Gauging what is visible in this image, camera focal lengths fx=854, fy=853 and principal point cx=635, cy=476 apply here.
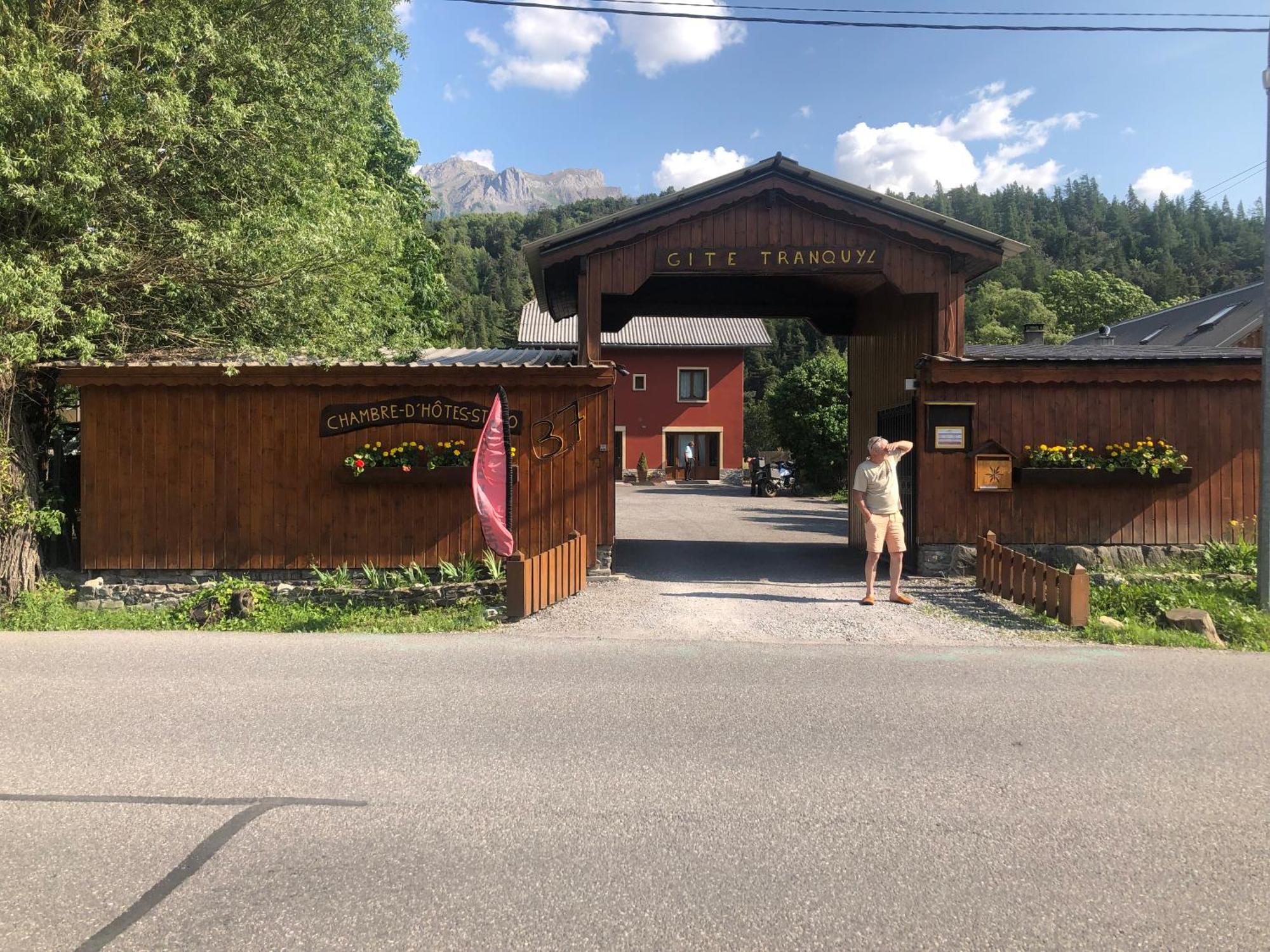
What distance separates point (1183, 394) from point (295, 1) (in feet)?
41.6

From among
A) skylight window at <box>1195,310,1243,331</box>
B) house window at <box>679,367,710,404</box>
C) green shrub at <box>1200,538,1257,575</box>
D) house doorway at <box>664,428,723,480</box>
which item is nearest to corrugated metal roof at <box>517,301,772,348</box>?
house window at <box>679,367,710,404</box>

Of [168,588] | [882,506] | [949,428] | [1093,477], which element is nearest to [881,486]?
[882,506]

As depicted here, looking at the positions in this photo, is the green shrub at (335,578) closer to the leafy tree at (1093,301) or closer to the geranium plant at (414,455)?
the geranium plant at (414,455)

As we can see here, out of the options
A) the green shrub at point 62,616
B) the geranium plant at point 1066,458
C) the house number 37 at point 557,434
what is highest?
the house number 37 at point 557,434

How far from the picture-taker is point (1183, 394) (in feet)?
36.2

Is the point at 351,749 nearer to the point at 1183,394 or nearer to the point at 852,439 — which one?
the point at 1183,394

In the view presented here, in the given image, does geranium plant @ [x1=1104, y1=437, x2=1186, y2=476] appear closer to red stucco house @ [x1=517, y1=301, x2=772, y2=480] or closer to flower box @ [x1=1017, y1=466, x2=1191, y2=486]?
flower box @ [x1=1017, y1=466, x2=1191, y2=486]

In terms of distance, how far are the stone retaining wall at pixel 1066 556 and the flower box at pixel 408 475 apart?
603cm

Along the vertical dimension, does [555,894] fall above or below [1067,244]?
below

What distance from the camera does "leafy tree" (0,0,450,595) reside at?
923 centimetres

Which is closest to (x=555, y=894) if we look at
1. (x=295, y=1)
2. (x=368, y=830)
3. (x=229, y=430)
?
(x=368, y=830)

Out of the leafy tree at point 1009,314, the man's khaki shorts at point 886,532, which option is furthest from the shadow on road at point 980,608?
the leafy tree at point 1009,314

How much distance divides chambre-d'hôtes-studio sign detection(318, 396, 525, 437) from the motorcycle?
793 inches

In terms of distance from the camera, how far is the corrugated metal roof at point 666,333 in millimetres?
38425
